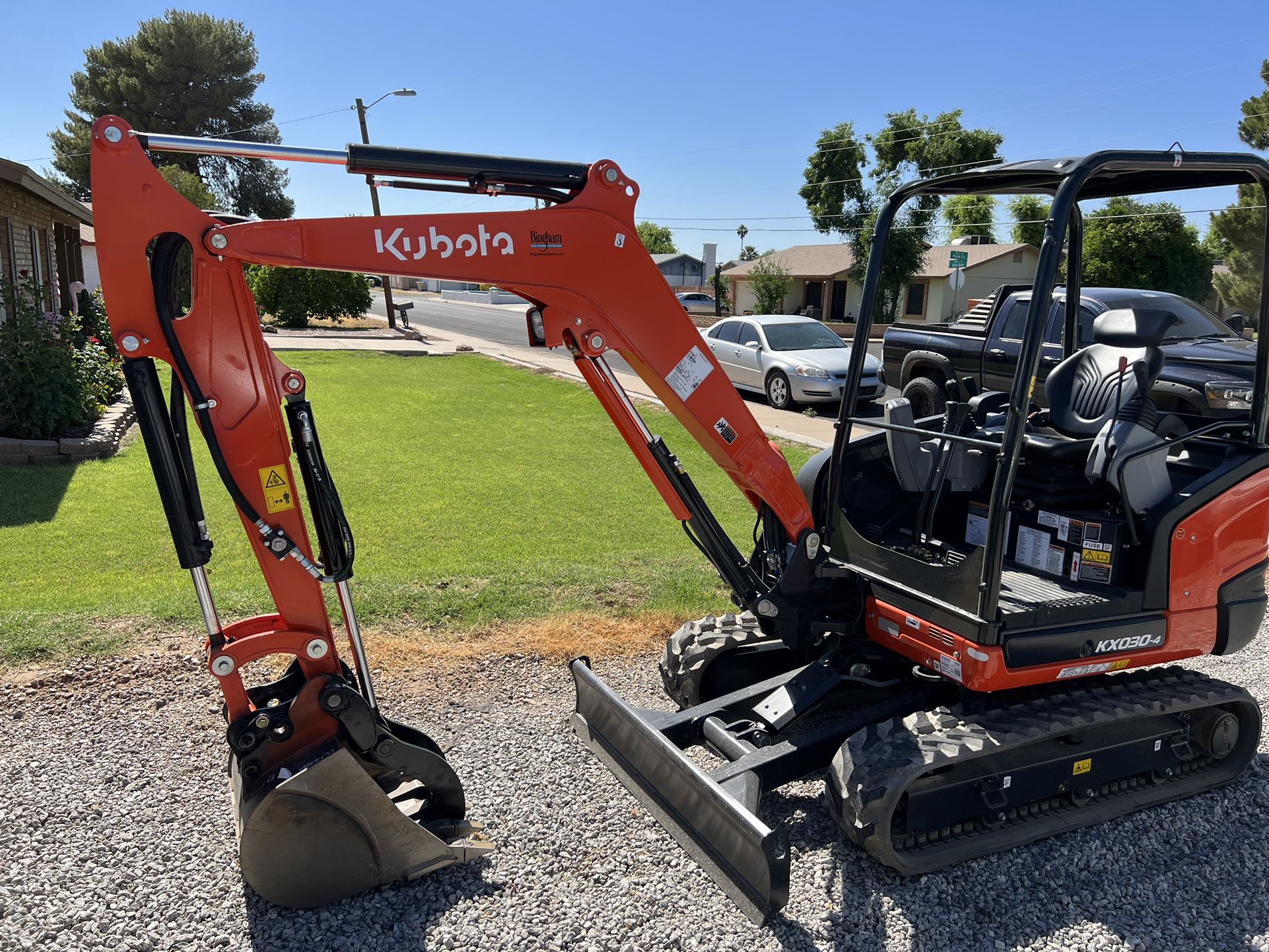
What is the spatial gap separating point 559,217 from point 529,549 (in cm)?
469

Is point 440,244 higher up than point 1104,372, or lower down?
higher up

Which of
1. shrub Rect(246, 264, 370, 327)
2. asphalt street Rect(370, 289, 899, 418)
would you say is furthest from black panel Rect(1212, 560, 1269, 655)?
shrub Rect(246, 264, 370, 327)

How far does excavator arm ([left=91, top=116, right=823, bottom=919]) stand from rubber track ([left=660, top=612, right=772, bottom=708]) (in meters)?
1.43

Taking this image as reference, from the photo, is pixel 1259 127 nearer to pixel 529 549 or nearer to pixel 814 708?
pixel 529 549

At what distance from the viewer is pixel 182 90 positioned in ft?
176

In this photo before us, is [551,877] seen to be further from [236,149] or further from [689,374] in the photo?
[236,149]

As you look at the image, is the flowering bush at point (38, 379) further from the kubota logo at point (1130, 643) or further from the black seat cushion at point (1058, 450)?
the kubota logo at point (1130, 643)

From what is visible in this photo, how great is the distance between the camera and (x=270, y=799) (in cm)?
338

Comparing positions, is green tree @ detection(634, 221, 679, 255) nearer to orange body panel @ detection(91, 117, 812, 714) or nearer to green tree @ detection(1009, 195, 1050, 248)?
green tree @ detection(1009, 195, 1050, 248)

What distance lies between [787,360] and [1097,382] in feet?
40.8

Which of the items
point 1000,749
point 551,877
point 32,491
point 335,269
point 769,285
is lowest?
point 551,877

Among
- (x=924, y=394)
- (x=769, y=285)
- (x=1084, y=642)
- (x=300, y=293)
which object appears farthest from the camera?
(x=769, y=285)

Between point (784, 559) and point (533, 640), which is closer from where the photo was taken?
point (784, 559)

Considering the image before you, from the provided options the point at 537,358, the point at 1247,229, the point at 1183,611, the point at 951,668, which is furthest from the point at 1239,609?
the point at 1247,229
